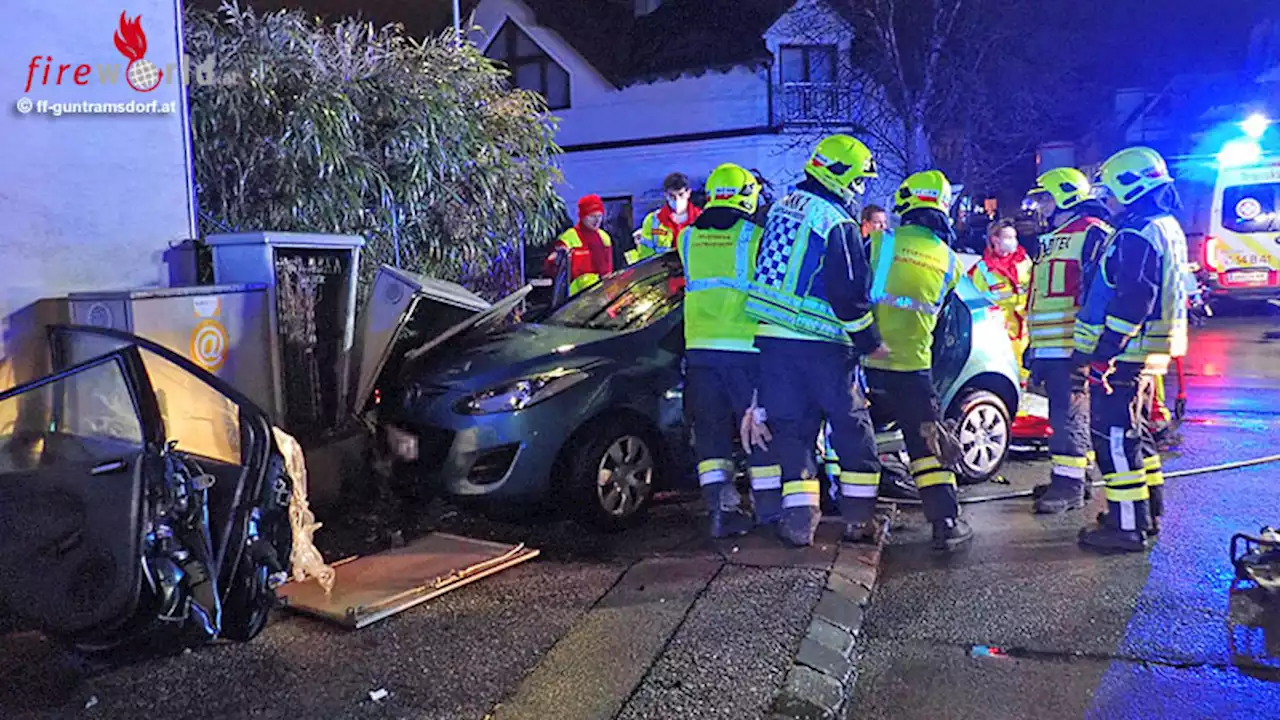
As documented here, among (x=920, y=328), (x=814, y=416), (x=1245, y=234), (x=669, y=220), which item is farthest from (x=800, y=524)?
(x=1245, y=234)

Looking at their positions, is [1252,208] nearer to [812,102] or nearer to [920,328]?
[812,102]

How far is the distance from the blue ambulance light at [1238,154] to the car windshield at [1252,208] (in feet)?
1.26

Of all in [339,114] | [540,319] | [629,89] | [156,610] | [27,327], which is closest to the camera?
[156,610]

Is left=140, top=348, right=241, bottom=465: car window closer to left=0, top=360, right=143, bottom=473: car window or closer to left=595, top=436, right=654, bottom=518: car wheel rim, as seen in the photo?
left=0, top=360, right=143, bottom=473: car window

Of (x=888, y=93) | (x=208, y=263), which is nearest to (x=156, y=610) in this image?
(x=208, y=263)

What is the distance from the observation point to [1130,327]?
5.16m

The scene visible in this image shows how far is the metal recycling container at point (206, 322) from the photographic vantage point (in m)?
5.07

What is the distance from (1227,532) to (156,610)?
5.31 metres

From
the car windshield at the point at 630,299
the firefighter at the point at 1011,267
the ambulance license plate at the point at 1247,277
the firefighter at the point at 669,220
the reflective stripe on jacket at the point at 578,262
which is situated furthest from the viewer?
the ambulance license plate at the point at 1247,277

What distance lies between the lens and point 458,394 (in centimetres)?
535

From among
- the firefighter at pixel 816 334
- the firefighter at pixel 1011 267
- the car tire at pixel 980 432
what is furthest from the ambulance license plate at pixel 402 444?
the firefighter at pixel 1011 267

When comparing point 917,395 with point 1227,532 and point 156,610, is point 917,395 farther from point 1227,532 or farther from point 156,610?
point 156,610

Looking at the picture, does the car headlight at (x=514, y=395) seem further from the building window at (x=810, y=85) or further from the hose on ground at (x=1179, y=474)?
the building window at (x=810, y=85)

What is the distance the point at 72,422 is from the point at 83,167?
6.94 feet
